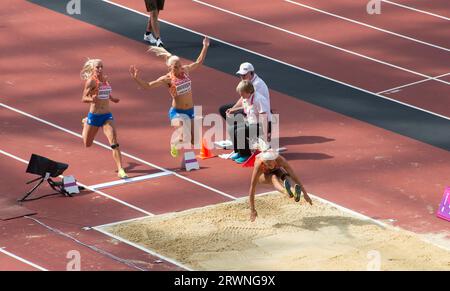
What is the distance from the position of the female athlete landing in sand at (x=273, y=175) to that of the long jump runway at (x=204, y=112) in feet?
4.89

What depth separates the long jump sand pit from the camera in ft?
64.2

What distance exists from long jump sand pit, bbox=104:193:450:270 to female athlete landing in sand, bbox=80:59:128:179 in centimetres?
215

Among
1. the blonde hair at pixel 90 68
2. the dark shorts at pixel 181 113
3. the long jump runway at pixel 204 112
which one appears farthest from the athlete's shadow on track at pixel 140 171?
the blonde hair at pixel 90 68

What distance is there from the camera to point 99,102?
76.2 ft

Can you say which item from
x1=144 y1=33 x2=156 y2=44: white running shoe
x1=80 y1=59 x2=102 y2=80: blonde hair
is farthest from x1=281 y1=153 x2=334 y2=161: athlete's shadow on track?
x1=144 y1=33 x2=156 y2=44: white running shoe

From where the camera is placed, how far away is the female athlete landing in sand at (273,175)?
20.6 metres

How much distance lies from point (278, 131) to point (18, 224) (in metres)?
6.09

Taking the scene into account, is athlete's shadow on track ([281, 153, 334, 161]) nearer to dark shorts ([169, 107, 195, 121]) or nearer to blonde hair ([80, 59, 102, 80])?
dark shorts ([169, 107, 195, 121])

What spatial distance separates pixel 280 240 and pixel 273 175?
1046mm

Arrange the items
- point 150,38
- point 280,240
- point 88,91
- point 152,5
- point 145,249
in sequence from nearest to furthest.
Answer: point 145,249 → point 280,240 → point 88,91 → point 152,5 → point 150,38

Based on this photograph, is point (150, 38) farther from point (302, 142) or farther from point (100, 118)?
point (100, 118)

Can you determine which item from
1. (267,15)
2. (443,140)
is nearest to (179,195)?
(443,140)

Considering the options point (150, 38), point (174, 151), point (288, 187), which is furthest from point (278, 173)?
point (150, 38)

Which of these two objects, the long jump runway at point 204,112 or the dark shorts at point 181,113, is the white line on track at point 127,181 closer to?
the long jump runway at point 204,112
